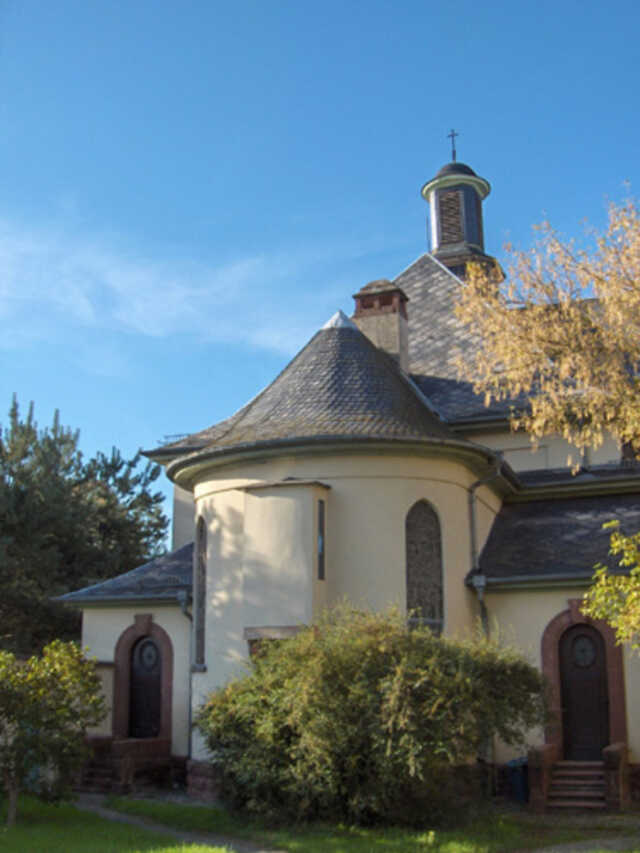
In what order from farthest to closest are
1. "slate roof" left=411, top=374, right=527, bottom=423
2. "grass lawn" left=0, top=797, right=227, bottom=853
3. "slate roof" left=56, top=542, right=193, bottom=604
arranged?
1. "slate roof" left=411, top=374, right=527, bottom=423
2. "slate roof" left=56, top=542, right=193, bottom=604
3. "grass lawn" left=0, top=797, right=227, bottom=853

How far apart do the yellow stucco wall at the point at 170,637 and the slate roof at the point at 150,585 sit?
30 centimetres

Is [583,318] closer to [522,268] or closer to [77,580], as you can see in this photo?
[522,268]

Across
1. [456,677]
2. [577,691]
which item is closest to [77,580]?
[577,691]

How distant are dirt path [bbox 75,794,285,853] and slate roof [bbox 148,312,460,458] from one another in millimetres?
5746

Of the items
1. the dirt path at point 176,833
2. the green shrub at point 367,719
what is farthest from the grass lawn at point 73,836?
the green shrub at point 367,719

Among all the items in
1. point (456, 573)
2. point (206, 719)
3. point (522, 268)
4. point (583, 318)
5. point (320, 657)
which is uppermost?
point (522, 268)

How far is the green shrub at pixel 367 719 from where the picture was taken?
10.8 meters

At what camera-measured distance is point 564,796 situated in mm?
13523

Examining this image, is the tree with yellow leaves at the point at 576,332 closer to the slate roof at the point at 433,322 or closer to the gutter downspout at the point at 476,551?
the gutter downspout at the point at 476,551

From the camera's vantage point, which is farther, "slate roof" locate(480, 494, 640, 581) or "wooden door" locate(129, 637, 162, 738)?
"wooden door" locate(129, 637, 162, 738)

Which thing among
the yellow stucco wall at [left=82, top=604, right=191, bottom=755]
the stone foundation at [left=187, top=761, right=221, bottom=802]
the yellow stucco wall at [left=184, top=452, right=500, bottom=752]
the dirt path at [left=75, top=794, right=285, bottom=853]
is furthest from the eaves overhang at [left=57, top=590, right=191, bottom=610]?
the dirt path at [left=75, top=794, right=285, bottom=853]

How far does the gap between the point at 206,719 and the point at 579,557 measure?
6912 mm

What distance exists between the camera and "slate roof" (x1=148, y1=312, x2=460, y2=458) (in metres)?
15.0

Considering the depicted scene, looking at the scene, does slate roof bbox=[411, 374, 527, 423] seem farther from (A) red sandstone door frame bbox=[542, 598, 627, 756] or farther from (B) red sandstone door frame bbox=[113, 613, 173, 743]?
(B) red sandstone door frame bbox=[113, 613, 173, 743]
